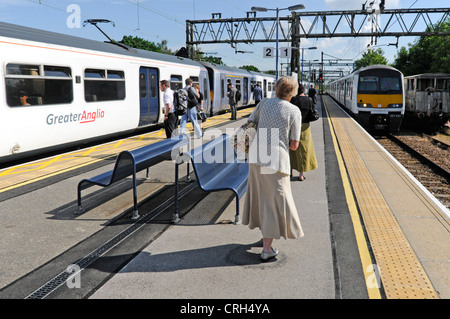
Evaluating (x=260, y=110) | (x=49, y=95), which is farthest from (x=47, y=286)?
(x=49, y=95)

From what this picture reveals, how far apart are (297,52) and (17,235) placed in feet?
92.2

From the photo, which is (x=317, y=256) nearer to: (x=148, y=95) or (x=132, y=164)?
(x=132, y=164)

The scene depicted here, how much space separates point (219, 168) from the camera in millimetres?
6039

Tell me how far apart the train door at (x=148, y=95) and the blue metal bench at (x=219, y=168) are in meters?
7.14

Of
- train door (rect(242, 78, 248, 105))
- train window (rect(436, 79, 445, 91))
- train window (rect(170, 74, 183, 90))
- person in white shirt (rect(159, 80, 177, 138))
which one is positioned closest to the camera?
person in white shirt (rect(159, 80, 177, 138))

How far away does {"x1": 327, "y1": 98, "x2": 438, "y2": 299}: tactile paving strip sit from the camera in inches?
127

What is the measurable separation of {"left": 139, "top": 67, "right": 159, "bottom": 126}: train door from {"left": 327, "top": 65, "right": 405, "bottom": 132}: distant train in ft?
31.7

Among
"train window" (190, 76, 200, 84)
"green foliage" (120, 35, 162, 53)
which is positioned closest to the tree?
"green foliage" (120, 35, 162, 53)

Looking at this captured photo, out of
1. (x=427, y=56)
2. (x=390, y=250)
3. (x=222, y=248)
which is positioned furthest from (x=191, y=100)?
(x=427, y=56)

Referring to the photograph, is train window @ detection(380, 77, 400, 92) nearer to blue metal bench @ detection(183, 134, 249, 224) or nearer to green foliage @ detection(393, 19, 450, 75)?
blue metal bench @ detection(183, 134, 249, 224)

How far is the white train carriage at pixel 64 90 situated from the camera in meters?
7.57

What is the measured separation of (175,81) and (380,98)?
9326 millimetres

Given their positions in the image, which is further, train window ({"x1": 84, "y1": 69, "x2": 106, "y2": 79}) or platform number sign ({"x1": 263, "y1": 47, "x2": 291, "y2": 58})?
platform number sign ({"x1": 263, "y1": 47, "x2": 291, "y2": 58})

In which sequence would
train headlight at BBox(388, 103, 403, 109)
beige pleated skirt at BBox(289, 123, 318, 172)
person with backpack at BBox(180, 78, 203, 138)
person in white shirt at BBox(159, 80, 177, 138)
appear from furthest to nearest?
train headlight at BBox(388, 103, 403, 109) → person with backpack at BBox(180, 78, 203, 138) → person in white shirt at BBox(159, 80, 177, 138) → beige pleated skirt at BBox(289, 123, 318, 172)
